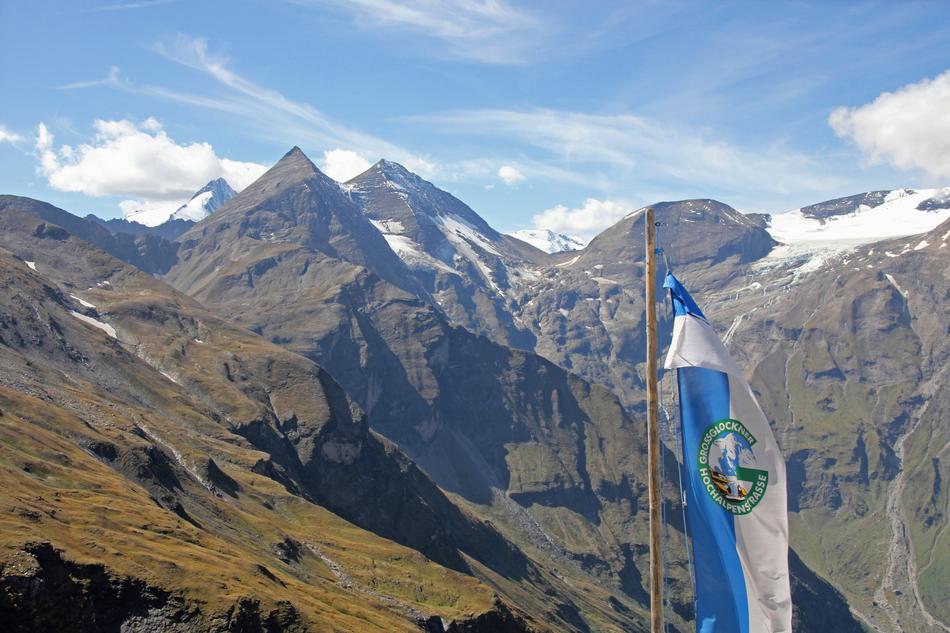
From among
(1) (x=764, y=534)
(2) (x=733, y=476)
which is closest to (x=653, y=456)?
(2) (x=733, y=476)

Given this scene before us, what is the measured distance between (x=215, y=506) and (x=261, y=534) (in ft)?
40.7

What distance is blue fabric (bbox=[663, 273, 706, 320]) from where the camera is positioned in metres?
22.5

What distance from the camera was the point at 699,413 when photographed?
21422 millimetres

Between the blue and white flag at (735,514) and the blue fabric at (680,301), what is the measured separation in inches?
69.8

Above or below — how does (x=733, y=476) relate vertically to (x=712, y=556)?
above

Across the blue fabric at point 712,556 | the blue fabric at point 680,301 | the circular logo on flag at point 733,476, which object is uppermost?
the blue fabric at point 680,301

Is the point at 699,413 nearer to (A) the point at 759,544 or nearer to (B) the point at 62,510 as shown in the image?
(A) the point at 759,544

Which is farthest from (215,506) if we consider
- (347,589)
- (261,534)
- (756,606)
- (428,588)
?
(756,606)

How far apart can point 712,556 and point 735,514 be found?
4.11ft

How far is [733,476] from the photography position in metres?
20.9

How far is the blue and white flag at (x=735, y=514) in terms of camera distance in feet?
68.6

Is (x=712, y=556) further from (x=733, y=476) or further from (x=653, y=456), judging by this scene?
(x=653, y=456)

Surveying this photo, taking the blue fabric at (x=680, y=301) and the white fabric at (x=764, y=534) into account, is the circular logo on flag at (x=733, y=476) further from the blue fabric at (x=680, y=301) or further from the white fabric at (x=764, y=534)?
the blue fabric at (x=680, y=301)

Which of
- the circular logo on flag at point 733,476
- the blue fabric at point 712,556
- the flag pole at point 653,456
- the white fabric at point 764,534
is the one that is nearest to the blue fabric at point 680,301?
the white fabric at point 764,534
